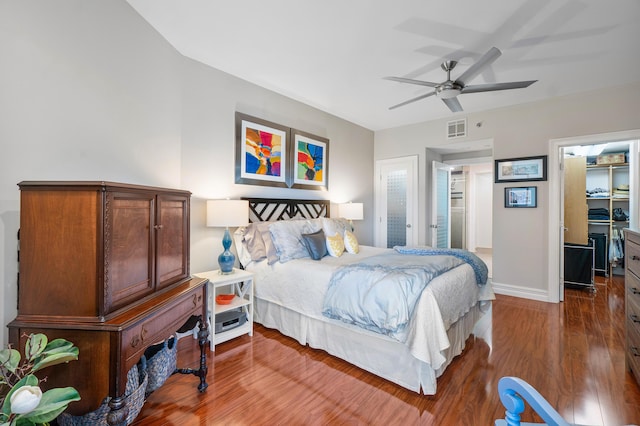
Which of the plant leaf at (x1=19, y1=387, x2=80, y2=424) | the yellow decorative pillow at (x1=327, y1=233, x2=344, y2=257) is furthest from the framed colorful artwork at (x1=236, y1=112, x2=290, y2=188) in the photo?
the plant leaf at (x1=19, y1=387, x2=80, y2=424)

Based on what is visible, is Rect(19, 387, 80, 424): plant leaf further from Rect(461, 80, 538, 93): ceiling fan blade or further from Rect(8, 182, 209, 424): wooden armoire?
Rect(461, 80, 538, 93): ceiling fan blade

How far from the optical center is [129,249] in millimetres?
1474

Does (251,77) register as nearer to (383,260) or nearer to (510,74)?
(383,260)

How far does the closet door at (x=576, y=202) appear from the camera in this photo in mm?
4758

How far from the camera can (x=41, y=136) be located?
1.63 m

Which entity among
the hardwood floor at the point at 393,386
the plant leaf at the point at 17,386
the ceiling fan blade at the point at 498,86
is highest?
the ceiling fan blade at the point at 498,86

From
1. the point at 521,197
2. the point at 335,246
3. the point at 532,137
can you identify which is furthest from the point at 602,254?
the point at 335,246

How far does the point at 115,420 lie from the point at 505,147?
17.1 ft

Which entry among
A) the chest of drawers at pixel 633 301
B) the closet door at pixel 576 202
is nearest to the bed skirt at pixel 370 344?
the chest of drawers at pixel 633 301

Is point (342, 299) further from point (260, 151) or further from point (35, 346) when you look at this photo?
point (260, 151)

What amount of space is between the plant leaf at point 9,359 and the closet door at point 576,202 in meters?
6.38

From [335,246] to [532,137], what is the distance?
3360 millimetres

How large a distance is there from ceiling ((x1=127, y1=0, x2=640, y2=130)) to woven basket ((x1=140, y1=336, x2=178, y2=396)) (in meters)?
2.51

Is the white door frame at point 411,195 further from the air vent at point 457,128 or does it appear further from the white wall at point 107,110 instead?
the white wall at point 107,110
